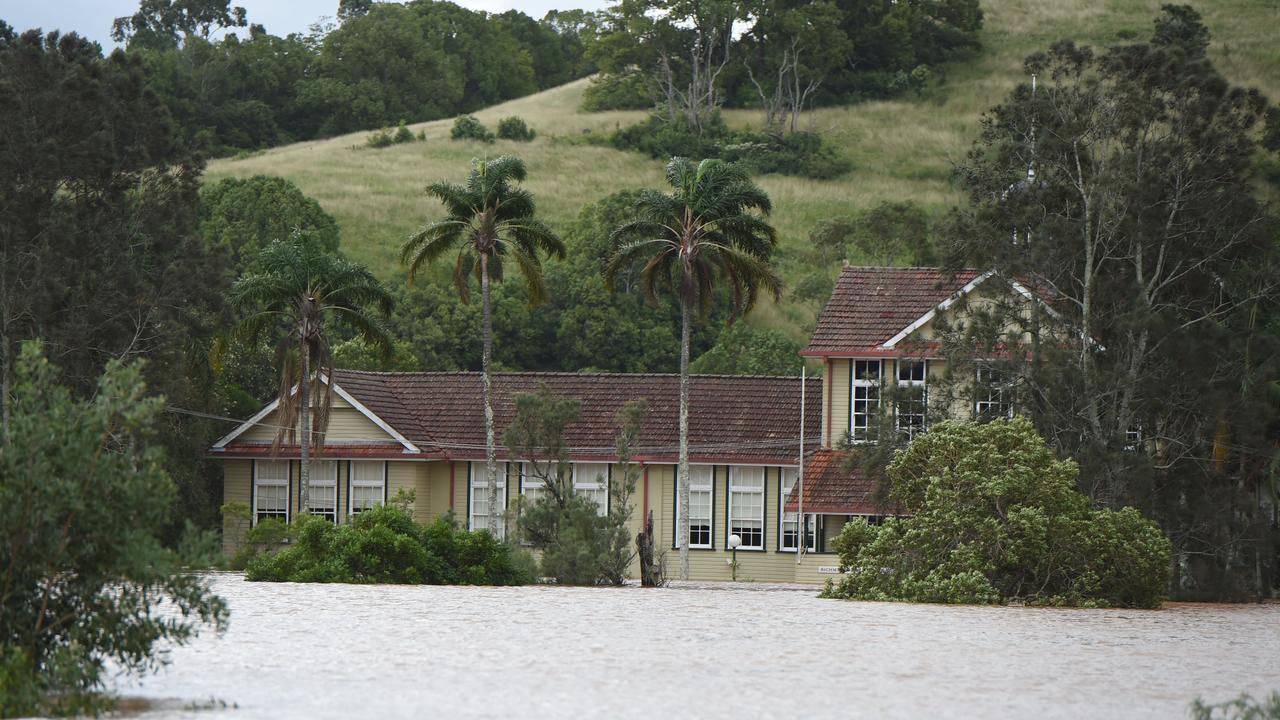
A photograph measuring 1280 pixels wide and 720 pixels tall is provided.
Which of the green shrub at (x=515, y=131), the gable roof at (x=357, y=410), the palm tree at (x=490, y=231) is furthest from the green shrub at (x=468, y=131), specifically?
the palm tree at (x=490, y=231)

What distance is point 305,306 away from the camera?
4097cm

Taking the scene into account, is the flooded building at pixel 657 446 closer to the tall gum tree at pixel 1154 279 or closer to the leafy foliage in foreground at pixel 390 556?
the tall gum tree at pixel 1154 279

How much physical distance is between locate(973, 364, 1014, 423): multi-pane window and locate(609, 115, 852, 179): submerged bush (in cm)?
5751

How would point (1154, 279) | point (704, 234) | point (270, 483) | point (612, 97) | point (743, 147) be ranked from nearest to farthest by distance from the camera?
point (1154, 279) < point (704, 234) < point (270, 483) < point (743, 147) < point (612, 97)

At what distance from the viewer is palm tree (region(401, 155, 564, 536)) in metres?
40.1

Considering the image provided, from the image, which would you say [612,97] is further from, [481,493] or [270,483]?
[481,493]

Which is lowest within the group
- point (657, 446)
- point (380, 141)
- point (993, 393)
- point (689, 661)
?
point (689, 661)

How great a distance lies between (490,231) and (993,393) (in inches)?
484

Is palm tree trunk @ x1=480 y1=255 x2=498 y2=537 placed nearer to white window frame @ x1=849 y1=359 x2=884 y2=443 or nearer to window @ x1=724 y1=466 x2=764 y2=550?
window @ x1=724 y1=466 x2=764 y2=550

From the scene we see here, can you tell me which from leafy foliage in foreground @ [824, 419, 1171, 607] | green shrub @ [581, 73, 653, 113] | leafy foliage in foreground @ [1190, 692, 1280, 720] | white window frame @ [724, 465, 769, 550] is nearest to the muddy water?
leafy foliage in foreground @ [1190, 692, 1280, 720]

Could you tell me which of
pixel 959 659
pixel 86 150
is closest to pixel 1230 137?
pixel 959 659

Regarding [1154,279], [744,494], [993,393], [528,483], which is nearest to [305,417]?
[528,483]

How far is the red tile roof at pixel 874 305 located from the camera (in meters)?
39.1

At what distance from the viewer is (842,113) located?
105375 mm
